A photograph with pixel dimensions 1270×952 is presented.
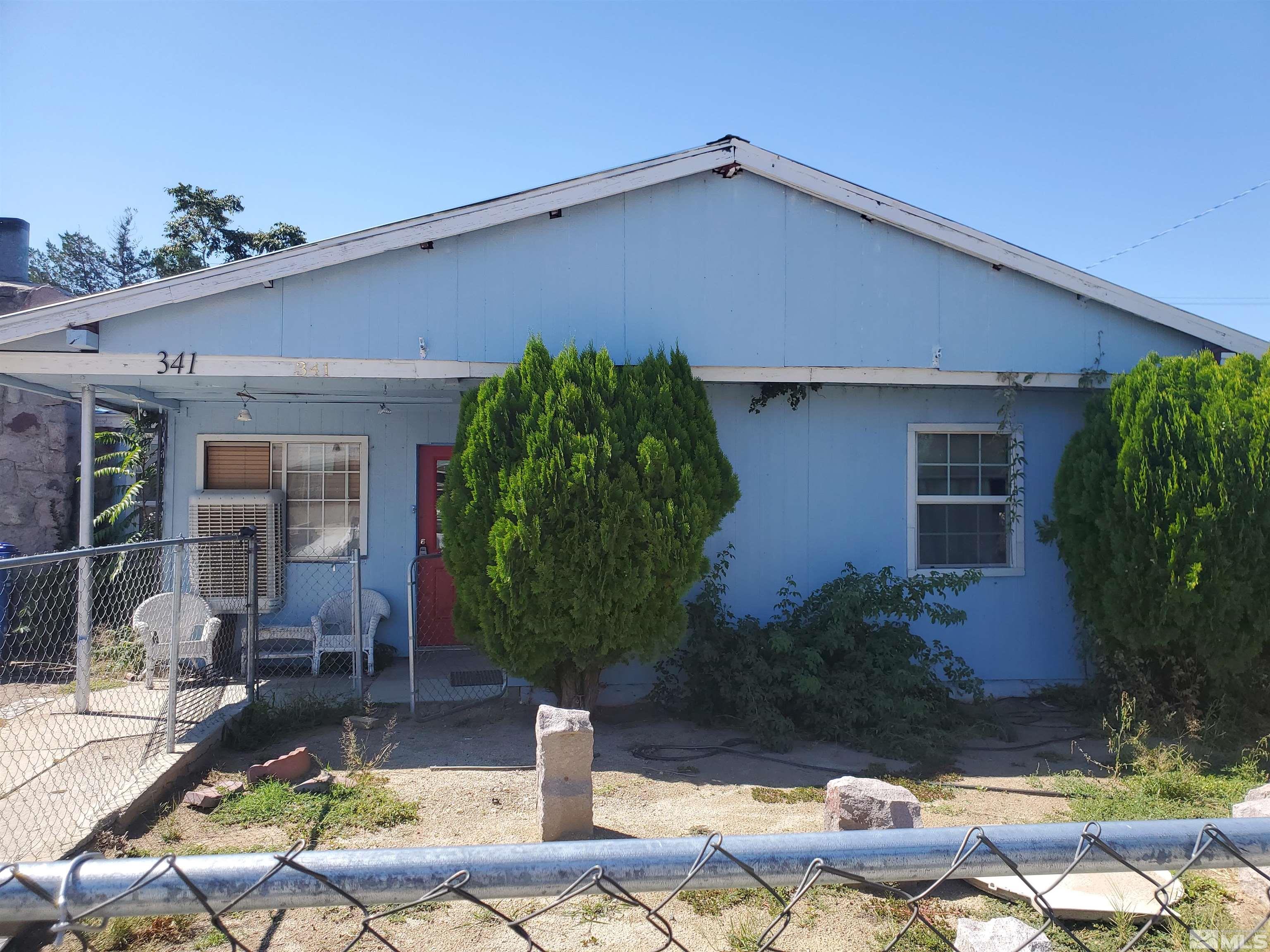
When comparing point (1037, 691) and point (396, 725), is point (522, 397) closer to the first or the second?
point (396, 725)

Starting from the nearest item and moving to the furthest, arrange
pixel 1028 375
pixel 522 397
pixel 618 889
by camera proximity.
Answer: pixel 618 889
pixel 522 397
pixel 1028 375

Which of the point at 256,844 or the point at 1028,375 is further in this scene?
the point at 1028,375

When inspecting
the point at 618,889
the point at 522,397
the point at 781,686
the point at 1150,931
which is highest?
the point at 522,397

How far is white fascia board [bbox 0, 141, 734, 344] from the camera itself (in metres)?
6.37

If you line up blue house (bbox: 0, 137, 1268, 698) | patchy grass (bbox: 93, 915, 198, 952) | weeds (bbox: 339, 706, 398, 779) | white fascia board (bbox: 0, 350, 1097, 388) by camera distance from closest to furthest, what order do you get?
1. patchy grass (bbox: 93, 915, 198, 952)
2. weeds (bbox: 339, 706, 398, 779)
3. white fascia board (bbox: 0, 350, 1097, 388)
4. blue house (bbox: 0, 137, 1268, 698)

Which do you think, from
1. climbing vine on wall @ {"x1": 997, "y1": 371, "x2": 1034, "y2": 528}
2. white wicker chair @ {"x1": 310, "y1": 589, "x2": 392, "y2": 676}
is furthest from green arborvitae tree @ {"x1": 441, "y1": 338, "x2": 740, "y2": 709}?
climbing vine on wall @ {"x1": 997, "y1": 371, "x2": 1034, "y2": 528}

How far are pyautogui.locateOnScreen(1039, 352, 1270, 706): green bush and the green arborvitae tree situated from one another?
10.6 feet

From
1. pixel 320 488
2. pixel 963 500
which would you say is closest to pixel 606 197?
pixel 963 500

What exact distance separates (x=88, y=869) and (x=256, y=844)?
3632 millimetres

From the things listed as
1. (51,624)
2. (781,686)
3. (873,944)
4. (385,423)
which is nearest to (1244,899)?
(873,944)

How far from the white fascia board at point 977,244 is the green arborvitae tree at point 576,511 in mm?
2214

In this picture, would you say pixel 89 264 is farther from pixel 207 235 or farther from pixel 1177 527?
pixel 1177 527

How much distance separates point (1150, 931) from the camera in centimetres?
370

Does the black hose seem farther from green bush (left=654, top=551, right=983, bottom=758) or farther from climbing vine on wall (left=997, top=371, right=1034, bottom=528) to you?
climbing vine on wall (left=997, top=371, right=1034, bottom=528)
